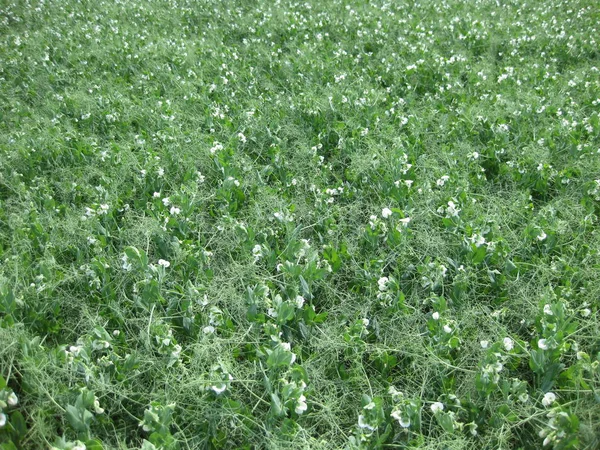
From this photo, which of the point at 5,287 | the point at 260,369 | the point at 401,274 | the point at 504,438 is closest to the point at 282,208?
the point at 401,274

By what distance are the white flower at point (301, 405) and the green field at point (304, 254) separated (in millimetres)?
13

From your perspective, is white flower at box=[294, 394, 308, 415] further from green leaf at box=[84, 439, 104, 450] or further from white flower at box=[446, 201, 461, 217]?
white flower at box=[446, 201, 461, 217]

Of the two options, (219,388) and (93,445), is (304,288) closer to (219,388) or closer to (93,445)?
(219,388)

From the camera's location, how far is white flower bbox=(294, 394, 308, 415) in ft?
7.68

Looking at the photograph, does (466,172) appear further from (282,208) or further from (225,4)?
(225,4)

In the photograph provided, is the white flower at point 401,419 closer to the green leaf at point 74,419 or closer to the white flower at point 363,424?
the white flower at point 363,424

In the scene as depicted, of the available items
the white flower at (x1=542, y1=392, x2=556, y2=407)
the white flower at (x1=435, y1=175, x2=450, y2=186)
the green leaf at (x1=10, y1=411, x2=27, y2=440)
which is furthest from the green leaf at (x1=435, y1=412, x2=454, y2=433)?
the white flower at (x1=435, y1=175, x2=450, y2=186)

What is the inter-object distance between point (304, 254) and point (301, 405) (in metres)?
1.08

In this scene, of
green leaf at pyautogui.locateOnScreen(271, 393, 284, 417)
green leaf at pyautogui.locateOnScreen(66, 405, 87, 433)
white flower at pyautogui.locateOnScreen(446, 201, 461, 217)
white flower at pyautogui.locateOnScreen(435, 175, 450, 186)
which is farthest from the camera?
white flower at pyautogui.locateOnScreen(435, 175, 450, 186)

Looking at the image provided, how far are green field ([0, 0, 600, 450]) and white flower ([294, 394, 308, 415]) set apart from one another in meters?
0.01

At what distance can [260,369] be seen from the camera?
2.60 meters

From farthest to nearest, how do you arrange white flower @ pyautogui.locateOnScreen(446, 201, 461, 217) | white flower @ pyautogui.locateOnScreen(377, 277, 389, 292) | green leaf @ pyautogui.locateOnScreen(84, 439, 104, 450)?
white flower @ pyautogui.locateOnScreen(446, 201, 461, 217) → white flower @ pyautogui.locateOnScreen(377, 277, 389, 292) → green leaf @ pyautogui.locateOnScreen(84, 439, 104, 450)

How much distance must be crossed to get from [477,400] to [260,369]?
1033 mm

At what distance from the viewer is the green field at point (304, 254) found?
241 centimetres
